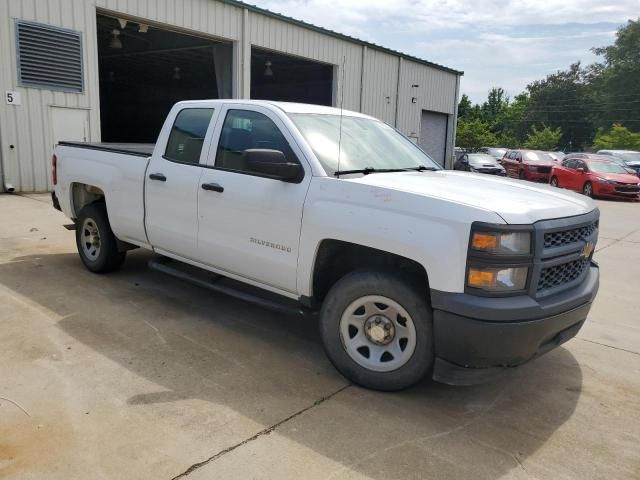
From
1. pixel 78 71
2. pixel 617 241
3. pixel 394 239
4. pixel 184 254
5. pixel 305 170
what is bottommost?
pixel 617 241

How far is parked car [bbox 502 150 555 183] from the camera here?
23141 mm

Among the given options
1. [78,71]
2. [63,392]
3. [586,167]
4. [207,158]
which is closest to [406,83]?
[586,167]

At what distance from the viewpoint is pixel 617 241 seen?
1022 cm

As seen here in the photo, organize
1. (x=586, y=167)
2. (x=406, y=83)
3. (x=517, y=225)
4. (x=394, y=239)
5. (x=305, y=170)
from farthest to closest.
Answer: (x=406, y=83) → (x=586, y=167) → (x=305, y=170) → (x=394, y=239) → (x=517, y=225)

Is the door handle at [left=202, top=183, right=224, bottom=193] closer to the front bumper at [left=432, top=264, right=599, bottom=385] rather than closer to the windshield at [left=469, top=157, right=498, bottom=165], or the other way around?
the front bumper at [left=432, top=264, right=599, bottom=385]

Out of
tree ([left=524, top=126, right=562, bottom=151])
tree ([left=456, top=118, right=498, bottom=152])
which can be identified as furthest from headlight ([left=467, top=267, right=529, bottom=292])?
tree ([left=524, top=126, right=562, bottom=151])

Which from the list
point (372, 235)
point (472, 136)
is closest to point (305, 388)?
point (372, 235)

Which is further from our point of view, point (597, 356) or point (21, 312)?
point (21, 312)

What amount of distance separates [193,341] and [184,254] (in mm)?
900

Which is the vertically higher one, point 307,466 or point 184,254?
point 184,254

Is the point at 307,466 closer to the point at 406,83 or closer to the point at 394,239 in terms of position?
the point at 394,239

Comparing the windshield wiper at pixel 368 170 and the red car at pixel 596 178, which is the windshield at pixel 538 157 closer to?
the red car at pixel 596 178

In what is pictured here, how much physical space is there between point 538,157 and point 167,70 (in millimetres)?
18215

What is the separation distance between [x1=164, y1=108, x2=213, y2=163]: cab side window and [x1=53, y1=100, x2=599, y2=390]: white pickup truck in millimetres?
15
